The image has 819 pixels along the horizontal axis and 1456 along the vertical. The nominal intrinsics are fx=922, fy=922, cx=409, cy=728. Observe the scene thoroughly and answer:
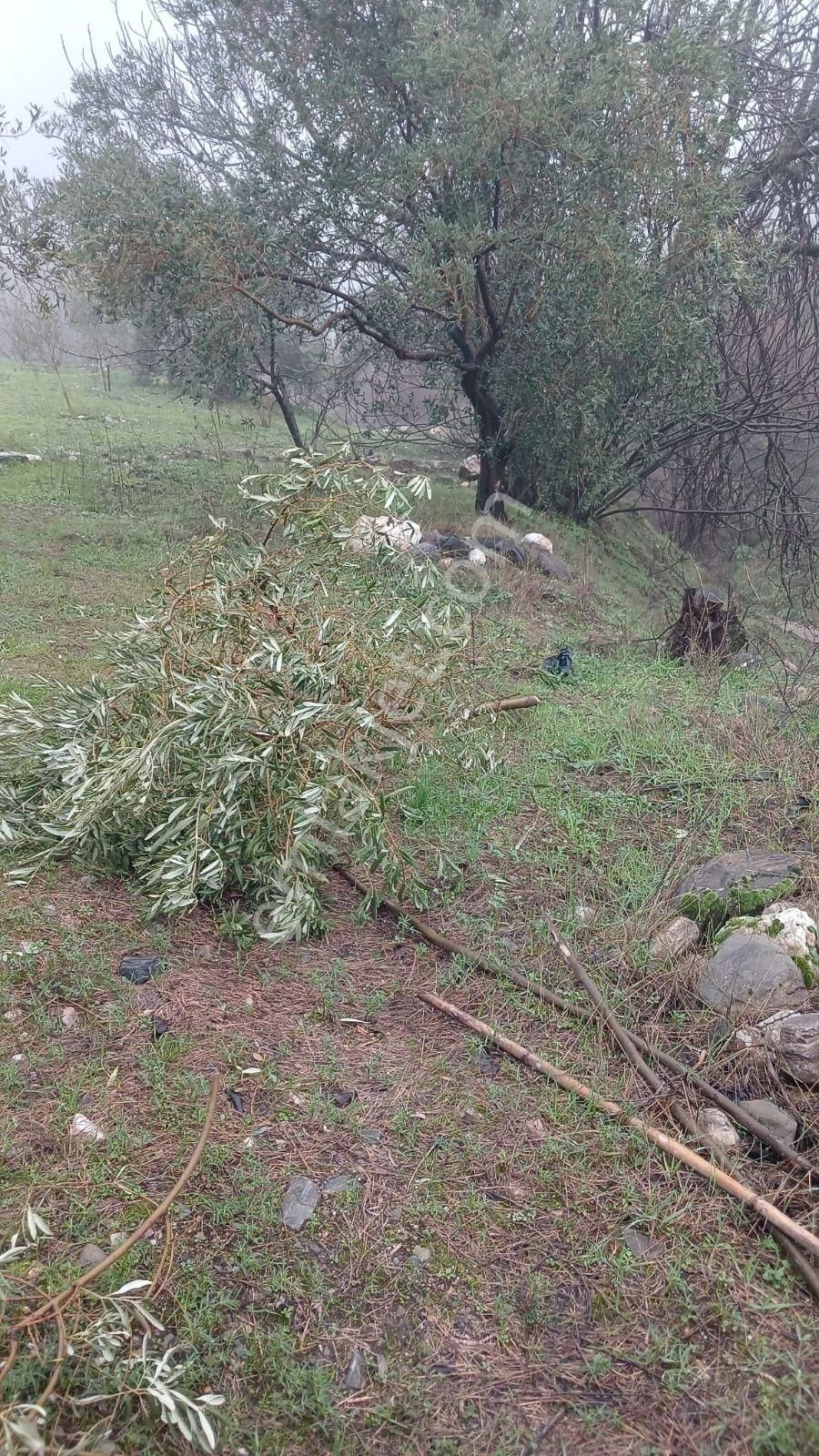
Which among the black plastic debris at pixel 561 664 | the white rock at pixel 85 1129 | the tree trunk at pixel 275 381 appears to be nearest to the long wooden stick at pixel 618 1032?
the white rock at pixel 85 1129

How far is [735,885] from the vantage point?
2.87 metres

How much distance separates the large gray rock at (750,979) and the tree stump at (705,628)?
3.50m

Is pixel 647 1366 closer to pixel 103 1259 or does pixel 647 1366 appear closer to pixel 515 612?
pixel 103 1259

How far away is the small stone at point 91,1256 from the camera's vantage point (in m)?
1.76

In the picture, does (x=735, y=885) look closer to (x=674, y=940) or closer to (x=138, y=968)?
(x=674, y=940)

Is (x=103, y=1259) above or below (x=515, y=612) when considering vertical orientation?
below

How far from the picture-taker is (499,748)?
4199 mm

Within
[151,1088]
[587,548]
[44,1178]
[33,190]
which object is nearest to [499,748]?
[151,1088]

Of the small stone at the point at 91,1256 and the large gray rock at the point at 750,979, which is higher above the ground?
the large gray rock at the point at 750,979

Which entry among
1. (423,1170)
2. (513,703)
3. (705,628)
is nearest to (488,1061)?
(423,1170)

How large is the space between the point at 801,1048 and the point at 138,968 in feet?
5.74

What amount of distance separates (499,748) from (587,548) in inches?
211

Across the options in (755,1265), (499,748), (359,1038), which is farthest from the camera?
(499,748)

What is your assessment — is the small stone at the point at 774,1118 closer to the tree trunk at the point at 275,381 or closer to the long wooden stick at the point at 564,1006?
the long wooden stick at the point at 564,1006
